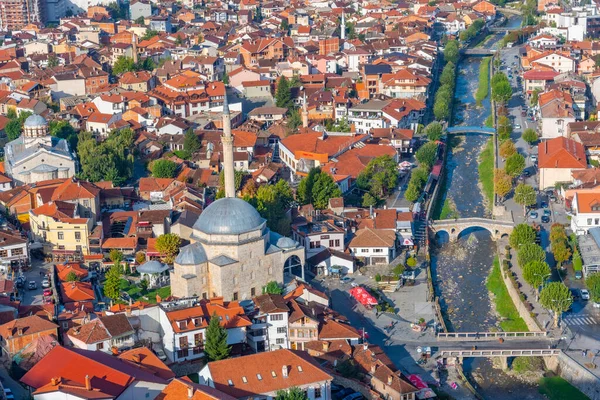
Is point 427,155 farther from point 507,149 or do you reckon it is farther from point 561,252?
point 561,252

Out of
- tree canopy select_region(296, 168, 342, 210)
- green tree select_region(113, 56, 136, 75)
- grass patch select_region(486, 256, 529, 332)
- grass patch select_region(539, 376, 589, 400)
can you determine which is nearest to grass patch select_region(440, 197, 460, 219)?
tree canopy select_region(296, 168, 342, 210)

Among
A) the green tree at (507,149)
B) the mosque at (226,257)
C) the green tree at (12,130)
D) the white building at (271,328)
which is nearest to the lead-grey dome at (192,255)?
the mosque at (226,257)

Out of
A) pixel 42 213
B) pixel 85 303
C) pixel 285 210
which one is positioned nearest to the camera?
pixel 85 303

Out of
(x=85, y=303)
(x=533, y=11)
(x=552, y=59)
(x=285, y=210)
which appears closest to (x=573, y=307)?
(x=285, y=210)

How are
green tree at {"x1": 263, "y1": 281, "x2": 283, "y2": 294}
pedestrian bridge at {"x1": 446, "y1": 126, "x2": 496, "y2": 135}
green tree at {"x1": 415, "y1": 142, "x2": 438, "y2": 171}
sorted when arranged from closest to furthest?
green tree at {"x1": 263, "y1": 281, "x2": 283, "y2": 294}
green tree at {"x1": 415, "y1": 142, "x2": 438, "y2": 171}
pedestrian bridge at {"x1": 446, "y1": 126, "x2": 496, "y2": 135}

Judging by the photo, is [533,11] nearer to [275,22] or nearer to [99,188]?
[275,22]

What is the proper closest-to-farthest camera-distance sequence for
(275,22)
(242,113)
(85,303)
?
(85,303) → (242,113) → (275,22)

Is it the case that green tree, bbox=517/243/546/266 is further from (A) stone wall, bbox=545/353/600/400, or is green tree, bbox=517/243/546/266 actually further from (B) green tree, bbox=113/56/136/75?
(B) green tree, bbox=113/56/136/75
